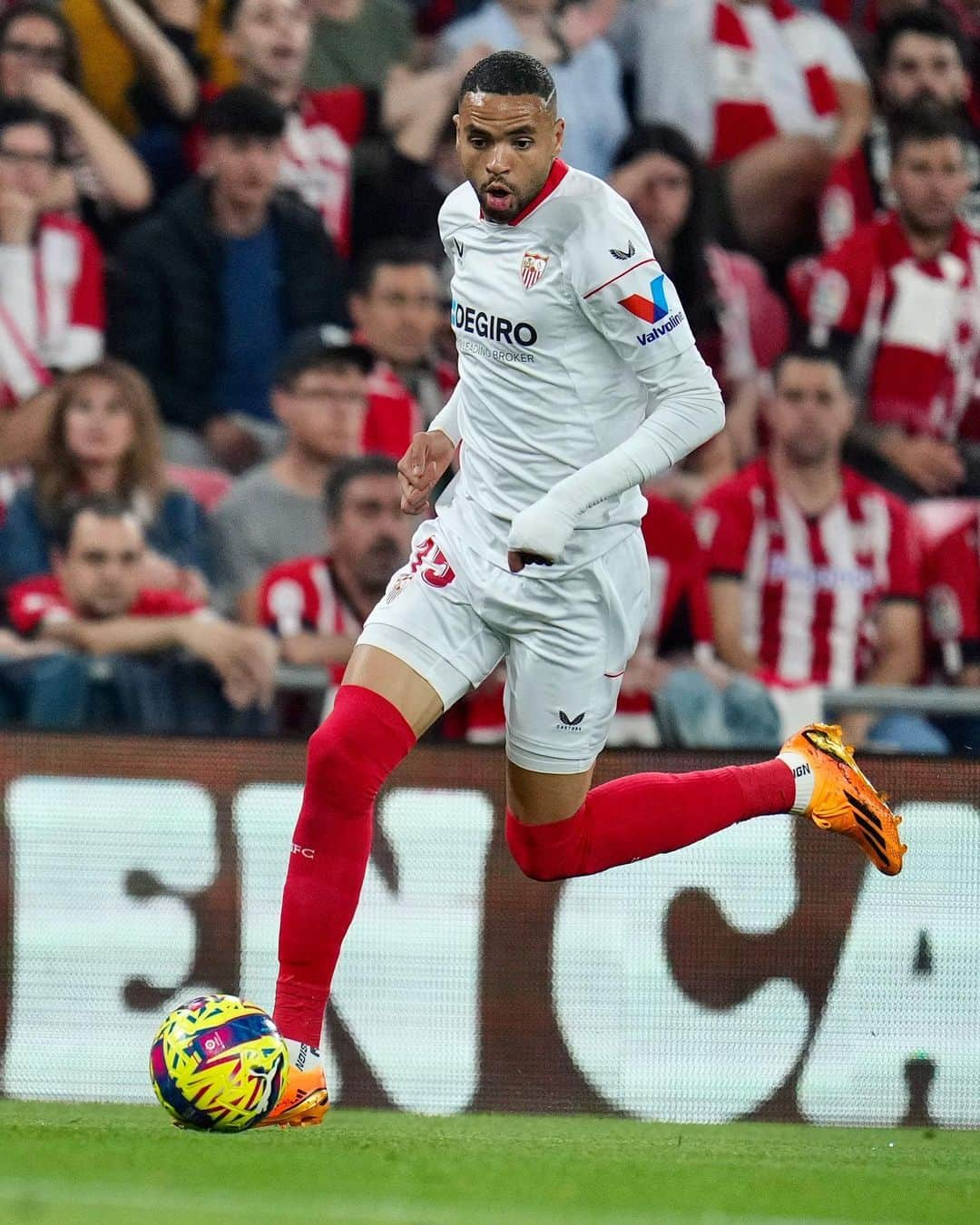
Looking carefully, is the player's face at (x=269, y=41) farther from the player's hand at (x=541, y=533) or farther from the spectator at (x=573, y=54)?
the player's hand at (x=541, y=533)

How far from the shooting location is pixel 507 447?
4.02 meters

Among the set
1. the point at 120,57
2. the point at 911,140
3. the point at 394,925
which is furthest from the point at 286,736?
the point at 911,140

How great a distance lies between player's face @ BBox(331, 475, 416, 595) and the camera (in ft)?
21.9

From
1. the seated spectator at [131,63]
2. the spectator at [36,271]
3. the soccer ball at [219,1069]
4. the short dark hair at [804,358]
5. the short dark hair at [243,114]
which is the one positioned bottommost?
the soccer ball at [219,1069]

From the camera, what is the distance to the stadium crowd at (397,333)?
21.5ft

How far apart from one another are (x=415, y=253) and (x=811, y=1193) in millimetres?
4255

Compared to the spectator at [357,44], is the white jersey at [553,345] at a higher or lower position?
lower

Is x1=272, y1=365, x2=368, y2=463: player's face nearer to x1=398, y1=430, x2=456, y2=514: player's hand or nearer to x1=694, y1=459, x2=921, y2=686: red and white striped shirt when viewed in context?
x1=694, y1=459, x2=921, y2=686: red and white striped shirt

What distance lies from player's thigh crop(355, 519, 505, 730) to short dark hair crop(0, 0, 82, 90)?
412 cm

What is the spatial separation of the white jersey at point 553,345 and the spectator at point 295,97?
3.64 metres

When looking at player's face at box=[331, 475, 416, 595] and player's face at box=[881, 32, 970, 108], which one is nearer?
player's face at box=[331, 475, 416, 595]

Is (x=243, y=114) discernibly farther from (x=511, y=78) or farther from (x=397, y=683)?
(x=397, y=683)

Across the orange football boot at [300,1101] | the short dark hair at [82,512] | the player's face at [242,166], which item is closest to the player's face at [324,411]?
the short dark hair at [82,512]

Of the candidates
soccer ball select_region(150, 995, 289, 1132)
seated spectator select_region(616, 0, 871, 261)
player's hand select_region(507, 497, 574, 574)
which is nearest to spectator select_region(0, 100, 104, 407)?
seated spectator select_region(616, 0, 871, 261)
